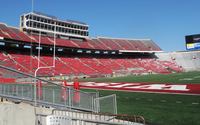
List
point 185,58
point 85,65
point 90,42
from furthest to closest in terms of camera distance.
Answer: point 185,58, point 90,42, point 85,65

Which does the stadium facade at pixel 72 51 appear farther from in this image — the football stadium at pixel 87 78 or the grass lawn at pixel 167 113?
the grass lawn at pixel 167 113

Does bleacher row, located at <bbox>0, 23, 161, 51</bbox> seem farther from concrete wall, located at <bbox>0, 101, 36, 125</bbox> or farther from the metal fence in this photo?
concrete wall, located at <bbox>0, 101, 36, 125</bbox>

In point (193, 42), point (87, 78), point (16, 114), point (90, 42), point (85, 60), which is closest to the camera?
point (16, 114)

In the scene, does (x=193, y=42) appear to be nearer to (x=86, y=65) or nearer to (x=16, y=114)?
(x=86, y=65)

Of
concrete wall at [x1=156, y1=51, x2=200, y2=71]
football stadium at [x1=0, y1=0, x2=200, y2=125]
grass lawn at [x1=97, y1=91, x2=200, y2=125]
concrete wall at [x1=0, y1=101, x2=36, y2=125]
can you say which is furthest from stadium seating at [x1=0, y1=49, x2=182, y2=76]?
concrete wall at [x1=0, y1=101, x2=36, y2=125]

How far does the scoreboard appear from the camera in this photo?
72375mm

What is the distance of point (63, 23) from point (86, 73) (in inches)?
624

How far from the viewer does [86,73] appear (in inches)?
2312

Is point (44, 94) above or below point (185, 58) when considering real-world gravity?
below

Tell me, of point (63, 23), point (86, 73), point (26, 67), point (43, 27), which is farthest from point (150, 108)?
point (63, 23)

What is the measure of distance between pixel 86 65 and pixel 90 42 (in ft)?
38.7

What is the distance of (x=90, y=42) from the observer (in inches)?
2908

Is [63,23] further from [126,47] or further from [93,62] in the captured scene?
[126,47]

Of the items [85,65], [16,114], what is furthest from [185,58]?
[16,114]
